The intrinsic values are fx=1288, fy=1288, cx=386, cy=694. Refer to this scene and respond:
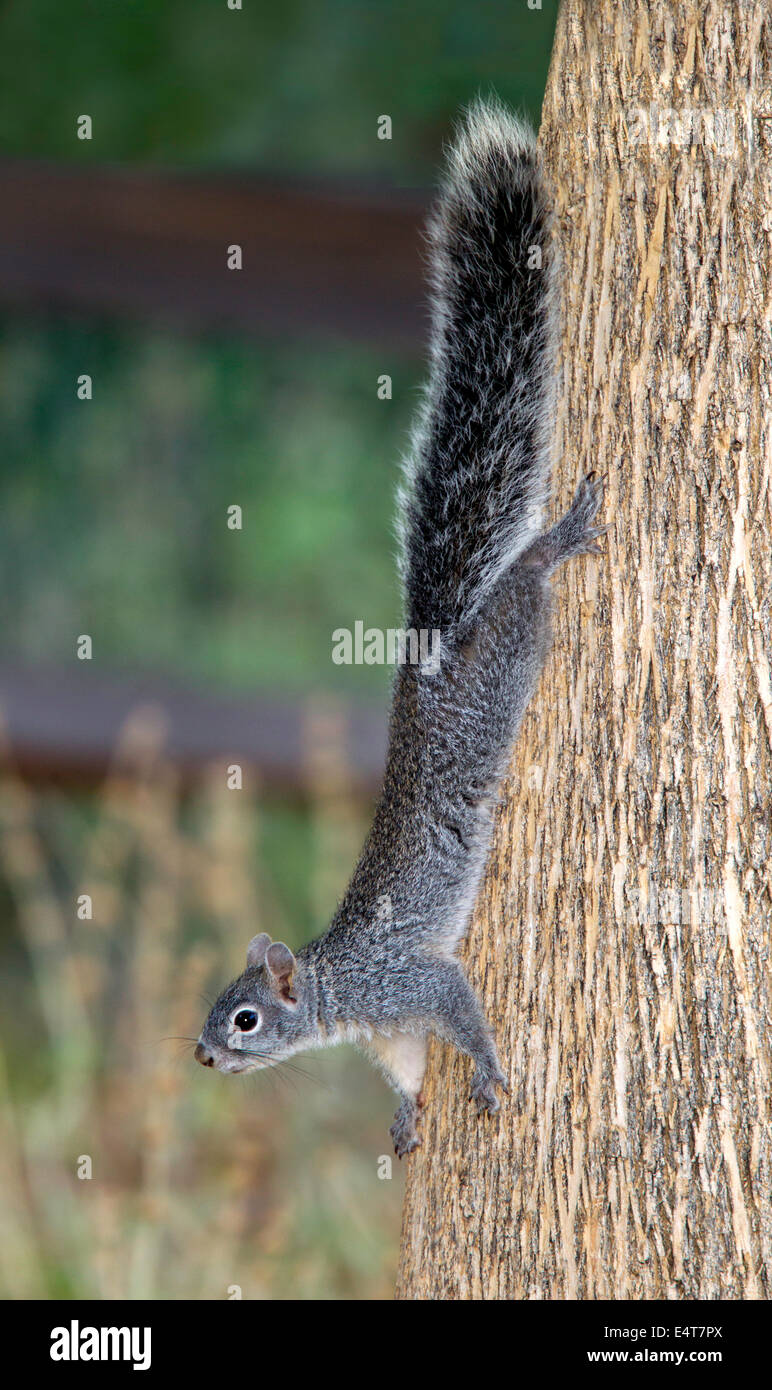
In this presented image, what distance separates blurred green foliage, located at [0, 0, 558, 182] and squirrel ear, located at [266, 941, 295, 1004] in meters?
4.19

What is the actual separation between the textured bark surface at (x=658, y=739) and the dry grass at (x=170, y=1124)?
1220mm

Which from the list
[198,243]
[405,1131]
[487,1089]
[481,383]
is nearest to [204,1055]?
[405,1131]

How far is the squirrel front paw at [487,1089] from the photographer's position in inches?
66.6

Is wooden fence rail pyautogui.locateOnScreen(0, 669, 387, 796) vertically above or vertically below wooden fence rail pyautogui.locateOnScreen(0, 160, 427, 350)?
below

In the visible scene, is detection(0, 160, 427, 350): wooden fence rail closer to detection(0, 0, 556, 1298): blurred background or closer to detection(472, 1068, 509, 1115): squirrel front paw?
detection(0, 0, 556, 1298): blurred background

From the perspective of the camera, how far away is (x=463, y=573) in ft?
6.46

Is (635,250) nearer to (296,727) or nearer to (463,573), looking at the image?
(463,573)

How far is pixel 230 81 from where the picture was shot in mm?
5641

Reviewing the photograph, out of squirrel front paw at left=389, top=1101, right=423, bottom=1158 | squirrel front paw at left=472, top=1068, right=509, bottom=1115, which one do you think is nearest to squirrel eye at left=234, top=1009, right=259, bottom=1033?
squirrel front paw at left=389, top=1101, right=423, bottom=1158

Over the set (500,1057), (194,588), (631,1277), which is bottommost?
(631,1277)

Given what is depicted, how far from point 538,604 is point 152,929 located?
161cm

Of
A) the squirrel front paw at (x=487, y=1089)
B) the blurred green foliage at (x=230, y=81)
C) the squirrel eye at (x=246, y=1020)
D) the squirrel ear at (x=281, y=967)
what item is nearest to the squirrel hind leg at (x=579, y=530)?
the squirrel front paw at (x=487, y=1089)

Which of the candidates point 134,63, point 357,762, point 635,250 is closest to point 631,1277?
point 635,250

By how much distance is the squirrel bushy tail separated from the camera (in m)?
1.78
